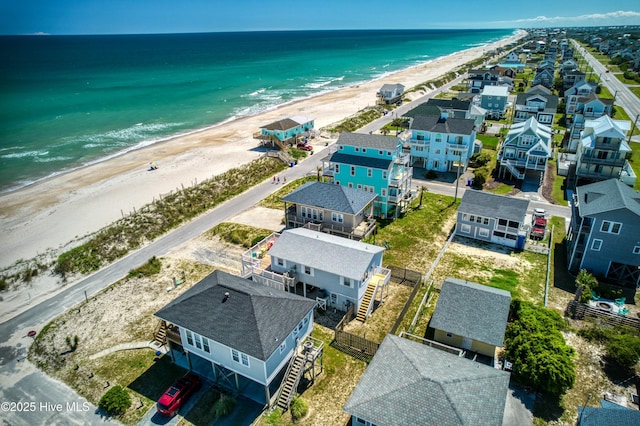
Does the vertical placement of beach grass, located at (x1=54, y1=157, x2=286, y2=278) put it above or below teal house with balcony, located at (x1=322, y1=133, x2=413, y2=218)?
below

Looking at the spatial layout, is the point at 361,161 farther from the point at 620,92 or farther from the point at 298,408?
the point at 620,92

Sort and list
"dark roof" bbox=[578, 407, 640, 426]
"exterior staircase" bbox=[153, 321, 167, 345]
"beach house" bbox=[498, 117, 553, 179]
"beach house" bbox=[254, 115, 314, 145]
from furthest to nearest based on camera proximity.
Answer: "beach house" bbox=[254, 115, 314, 145] < "beach house" bbox=[498, 117, 553, 179] < "exterior staircase" bbox=[153, 321, 167, 345] < "dark roof" bbox=[578, 407, 640, 426]

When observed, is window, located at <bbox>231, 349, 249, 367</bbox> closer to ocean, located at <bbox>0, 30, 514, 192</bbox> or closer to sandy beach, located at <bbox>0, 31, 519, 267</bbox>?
sandy beach, located at <bbox>0, 31, 519, 267</bbox>

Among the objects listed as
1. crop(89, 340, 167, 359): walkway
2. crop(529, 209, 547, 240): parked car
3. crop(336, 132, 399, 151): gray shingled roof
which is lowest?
crop(529, 209, 547, 240): parked car

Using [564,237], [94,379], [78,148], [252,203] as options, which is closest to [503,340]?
[564,237]

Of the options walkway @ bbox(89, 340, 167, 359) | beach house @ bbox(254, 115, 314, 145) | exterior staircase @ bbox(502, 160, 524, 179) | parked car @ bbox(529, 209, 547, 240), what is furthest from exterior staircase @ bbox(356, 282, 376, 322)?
beach house @ bbox(254, 115, 314, 145)

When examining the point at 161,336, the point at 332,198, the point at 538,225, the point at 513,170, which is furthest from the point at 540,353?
the point at 513,170
